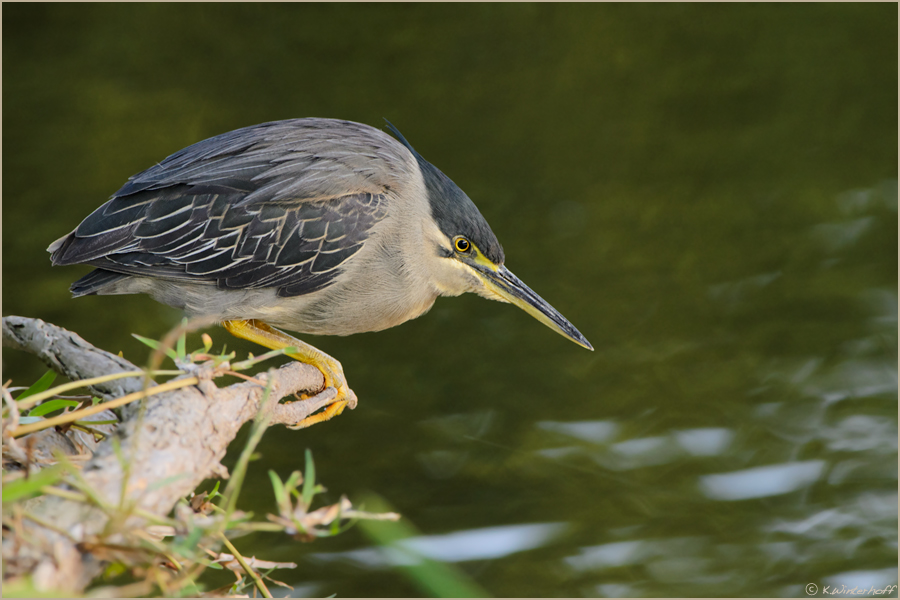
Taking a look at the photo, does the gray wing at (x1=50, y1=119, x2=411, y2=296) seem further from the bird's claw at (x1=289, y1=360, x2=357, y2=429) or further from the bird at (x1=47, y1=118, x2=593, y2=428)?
the bird's claw at (x1=289, y1=360, x2=357, y2=429)

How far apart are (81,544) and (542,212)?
25.3 ft

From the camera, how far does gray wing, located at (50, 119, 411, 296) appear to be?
3.59 m

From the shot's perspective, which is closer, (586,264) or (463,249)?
(463,249)

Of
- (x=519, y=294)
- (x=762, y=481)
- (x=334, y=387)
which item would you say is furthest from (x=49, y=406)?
(x=762, y=481)

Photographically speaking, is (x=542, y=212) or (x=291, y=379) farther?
(x=542, y=212)

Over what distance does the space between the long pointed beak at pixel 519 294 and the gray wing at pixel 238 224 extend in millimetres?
591

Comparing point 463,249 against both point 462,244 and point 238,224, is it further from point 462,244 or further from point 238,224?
point 238,224

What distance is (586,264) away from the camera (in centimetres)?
852

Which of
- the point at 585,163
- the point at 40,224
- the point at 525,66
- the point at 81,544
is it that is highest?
the point at 525,66

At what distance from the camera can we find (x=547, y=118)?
10.0 metres

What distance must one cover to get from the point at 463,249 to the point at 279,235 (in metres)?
0.79

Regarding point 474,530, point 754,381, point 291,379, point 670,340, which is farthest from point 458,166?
point 291,379

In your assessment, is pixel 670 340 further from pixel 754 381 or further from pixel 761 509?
pixel 761 509

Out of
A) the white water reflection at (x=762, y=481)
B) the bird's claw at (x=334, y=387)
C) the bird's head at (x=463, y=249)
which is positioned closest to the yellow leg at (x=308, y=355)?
the bird's claw at (x=334, y=387)
